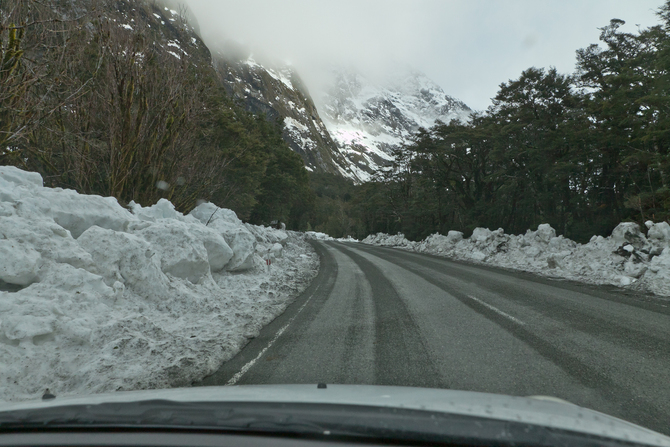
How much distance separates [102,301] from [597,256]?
52.2 ft

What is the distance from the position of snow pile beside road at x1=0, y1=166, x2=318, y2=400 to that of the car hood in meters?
2.00

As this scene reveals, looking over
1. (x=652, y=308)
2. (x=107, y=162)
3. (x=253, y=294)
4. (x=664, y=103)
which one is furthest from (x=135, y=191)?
(x=664, y=103)

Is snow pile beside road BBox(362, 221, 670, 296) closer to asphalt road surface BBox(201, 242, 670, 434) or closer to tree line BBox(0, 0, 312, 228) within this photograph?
asphalt road surface BBox(201, 242, 670, 434)

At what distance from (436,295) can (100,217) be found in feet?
24.4

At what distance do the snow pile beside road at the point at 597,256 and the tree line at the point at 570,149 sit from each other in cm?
295

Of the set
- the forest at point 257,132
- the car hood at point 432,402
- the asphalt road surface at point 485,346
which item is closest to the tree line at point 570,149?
the forest at point 257,132

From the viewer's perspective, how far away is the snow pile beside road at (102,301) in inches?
151

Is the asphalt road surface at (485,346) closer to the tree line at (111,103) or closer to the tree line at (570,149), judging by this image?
the tree line at (111,103)

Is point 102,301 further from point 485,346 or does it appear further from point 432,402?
point 485,346

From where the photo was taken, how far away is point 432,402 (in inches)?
78.0

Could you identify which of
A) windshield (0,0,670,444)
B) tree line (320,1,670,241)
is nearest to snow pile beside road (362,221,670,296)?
windshield (0,0,670,444)

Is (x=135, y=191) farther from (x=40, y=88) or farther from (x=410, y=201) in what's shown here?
(x=410, y=201)

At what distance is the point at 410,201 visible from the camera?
4250 cm

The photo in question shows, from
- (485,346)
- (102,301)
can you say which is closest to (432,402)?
(485,346)
